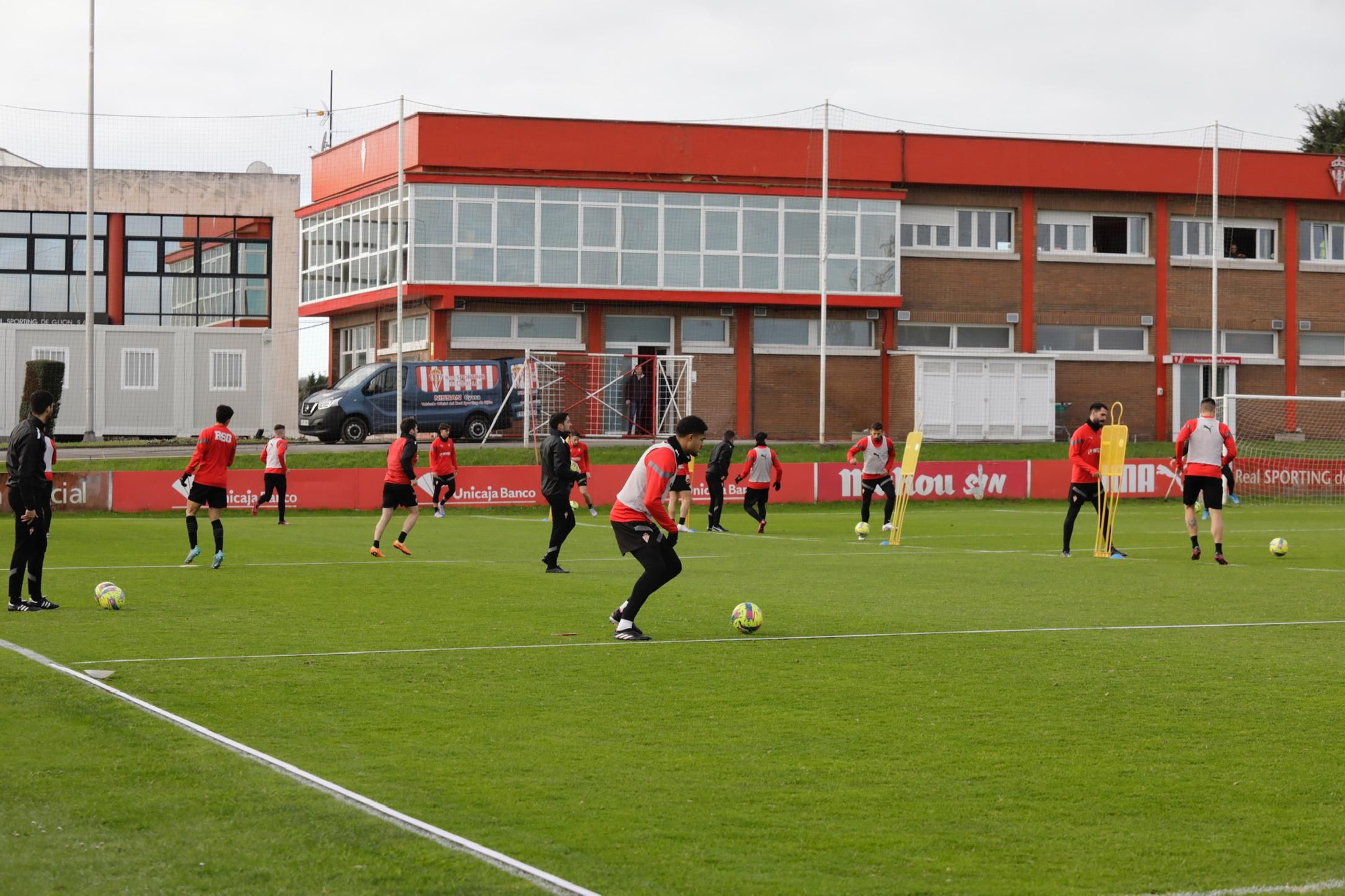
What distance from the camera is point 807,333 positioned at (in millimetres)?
49594

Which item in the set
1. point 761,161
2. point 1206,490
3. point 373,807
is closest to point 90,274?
point 761,161

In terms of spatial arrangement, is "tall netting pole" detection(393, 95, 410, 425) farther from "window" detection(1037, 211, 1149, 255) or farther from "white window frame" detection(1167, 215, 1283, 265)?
"white window frame" detection(1167, 215, 1283, 265)

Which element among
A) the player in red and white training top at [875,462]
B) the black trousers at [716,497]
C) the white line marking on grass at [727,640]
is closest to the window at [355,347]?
the black trousers at [716,497]

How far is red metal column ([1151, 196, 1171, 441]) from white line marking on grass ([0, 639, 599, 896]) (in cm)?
4734

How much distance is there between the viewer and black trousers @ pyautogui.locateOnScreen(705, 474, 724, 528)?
28453 mm

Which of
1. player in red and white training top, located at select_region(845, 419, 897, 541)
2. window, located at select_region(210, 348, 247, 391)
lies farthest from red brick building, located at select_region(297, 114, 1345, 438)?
player in red and white training top, located at select_region(845, 419, 897, 541)

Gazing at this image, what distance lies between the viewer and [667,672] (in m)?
10.2

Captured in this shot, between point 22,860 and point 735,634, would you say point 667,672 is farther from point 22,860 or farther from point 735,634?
point 22,860

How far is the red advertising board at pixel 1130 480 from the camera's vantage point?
38500mm

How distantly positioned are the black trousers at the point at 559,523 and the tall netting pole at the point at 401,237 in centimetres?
2099

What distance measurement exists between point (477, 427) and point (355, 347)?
10.4 meters

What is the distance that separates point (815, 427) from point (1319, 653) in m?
37.9

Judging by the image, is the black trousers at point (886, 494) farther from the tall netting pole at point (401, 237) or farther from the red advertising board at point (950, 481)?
the tall netting pole at point (401, 237)

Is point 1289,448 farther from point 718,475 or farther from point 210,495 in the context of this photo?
point 210,495
